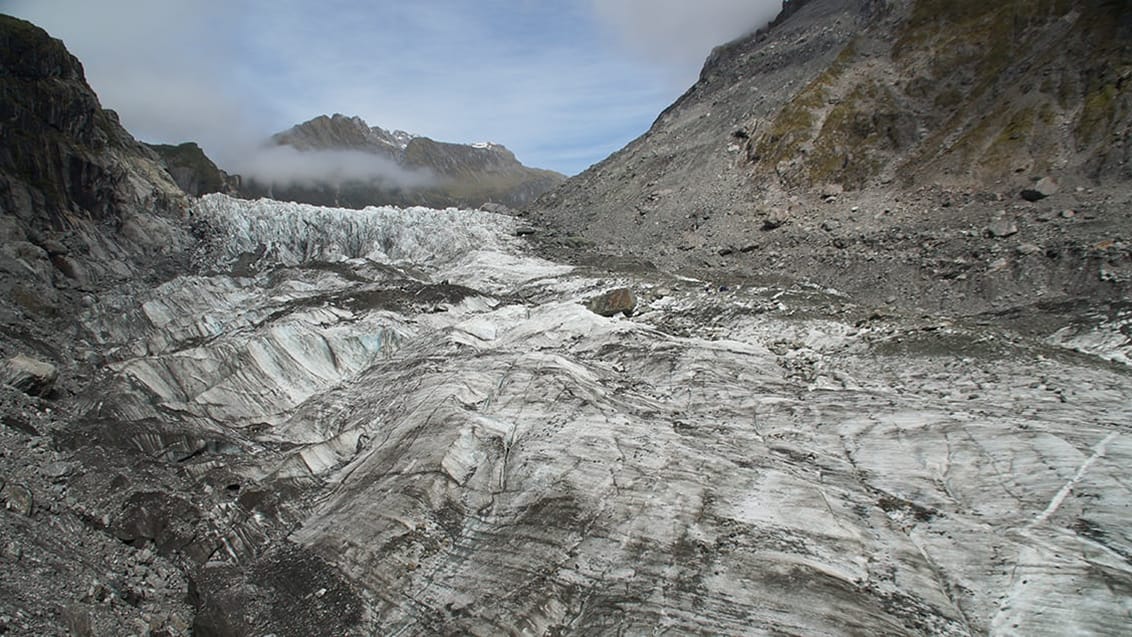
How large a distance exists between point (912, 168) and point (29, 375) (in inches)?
1630

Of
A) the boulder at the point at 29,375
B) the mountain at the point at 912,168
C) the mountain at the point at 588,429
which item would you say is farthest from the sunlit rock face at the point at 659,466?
the mountain at the point at 912,168

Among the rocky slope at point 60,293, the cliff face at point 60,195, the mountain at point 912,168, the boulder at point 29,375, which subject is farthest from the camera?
the cliff face at point 60,195

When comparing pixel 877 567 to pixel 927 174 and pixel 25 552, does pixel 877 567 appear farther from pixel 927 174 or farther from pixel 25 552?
pixel 927 174

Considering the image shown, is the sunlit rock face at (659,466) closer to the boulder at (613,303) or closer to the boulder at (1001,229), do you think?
the boulder at (613,303)

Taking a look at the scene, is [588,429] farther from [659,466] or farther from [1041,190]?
[1041,190]

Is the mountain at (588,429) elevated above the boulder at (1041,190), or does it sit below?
below

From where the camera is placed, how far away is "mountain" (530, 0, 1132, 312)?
25.9m

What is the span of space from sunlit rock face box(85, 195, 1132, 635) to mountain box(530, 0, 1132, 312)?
6.76m

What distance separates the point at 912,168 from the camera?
37156mm

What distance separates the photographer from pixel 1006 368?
16.3 meters

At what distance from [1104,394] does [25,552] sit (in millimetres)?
22292

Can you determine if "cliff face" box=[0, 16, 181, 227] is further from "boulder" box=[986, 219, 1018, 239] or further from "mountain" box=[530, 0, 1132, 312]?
"boulder" box=[986, 219, 1018, 239]

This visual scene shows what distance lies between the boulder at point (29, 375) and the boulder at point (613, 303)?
18180 mm

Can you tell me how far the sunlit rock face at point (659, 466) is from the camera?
10711mm
